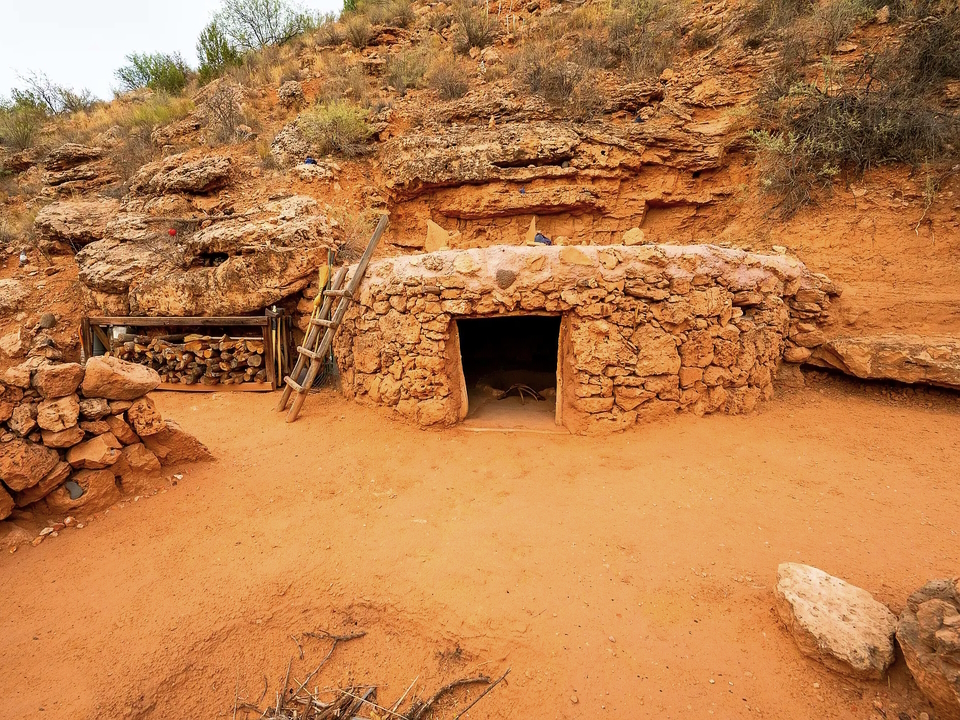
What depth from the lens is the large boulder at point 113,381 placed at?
3092 millimetres

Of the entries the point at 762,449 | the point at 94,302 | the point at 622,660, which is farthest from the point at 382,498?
the point at 94,302

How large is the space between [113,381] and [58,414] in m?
0.37

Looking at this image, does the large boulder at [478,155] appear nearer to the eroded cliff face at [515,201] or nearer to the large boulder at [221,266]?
the eroded cliff face at [515,201]

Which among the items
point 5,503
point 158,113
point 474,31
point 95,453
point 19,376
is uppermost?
point 474,31

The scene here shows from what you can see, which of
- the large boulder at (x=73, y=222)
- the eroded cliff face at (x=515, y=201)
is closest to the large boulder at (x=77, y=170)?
the eroded cliff face at (x=515, y=201)

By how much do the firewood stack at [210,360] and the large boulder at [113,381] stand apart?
319 cm

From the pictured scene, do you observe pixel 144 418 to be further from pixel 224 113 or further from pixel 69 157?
pixel 69 157

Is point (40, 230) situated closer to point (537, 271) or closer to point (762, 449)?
point (537, 271)

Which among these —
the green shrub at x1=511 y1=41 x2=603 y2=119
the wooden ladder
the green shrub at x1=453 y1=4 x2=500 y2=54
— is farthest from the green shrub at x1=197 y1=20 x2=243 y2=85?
the wooden ladder

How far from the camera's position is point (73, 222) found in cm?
819

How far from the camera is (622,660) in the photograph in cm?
208

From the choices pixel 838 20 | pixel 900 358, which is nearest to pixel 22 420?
pixel 900 358

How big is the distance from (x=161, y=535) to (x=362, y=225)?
232 inches

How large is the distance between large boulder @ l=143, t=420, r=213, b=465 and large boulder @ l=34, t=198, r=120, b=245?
6946 millimetres
